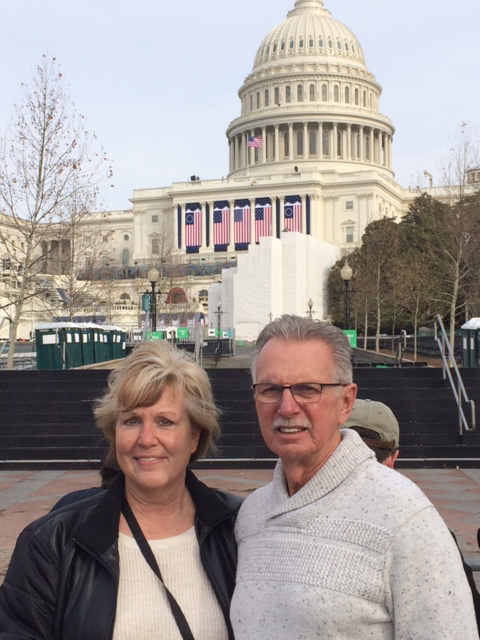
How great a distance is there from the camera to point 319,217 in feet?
314

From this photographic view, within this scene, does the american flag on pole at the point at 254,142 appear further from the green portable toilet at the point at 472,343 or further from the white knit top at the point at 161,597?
the white knit top at the point at 161,597

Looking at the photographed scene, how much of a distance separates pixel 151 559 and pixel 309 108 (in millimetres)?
104674

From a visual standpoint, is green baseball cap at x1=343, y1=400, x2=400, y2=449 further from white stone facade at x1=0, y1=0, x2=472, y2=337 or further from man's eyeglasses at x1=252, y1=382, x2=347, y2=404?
white stone facade at x1=0, y1=0, x2=472, y2=337

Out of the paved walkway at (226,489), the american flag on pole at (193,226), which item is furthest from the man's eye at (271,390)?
the american flag on pole at (193,226)

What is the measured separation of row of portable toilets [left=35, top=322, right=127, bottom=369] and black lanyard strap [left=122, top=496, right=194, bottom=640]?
20531 millimetres

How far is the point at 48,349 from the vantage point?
76.1 feet

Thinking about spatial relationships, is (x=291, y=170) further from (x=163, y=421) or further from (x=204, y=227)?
(x=163, y=421)

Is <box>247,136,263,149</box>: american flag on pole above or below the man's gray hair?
above

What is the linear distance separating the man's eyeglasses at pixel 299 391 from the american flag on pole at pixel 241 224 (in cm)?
9213

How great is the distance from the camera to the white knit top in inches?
107

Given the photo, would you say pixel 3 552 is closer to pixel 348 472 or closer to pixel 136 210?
pixel 348 472

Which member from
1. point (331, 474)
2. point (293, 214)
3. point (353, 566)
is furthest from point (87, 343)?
point (293, 214)

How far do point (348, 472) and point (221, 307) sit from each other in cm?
5690

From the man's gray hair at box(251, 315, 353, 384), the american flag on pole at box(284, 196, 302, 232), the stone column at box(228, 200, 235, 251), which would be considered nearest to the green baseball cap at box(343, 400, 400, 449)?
the man's gray hair at box(251, 315, 353, 384)
